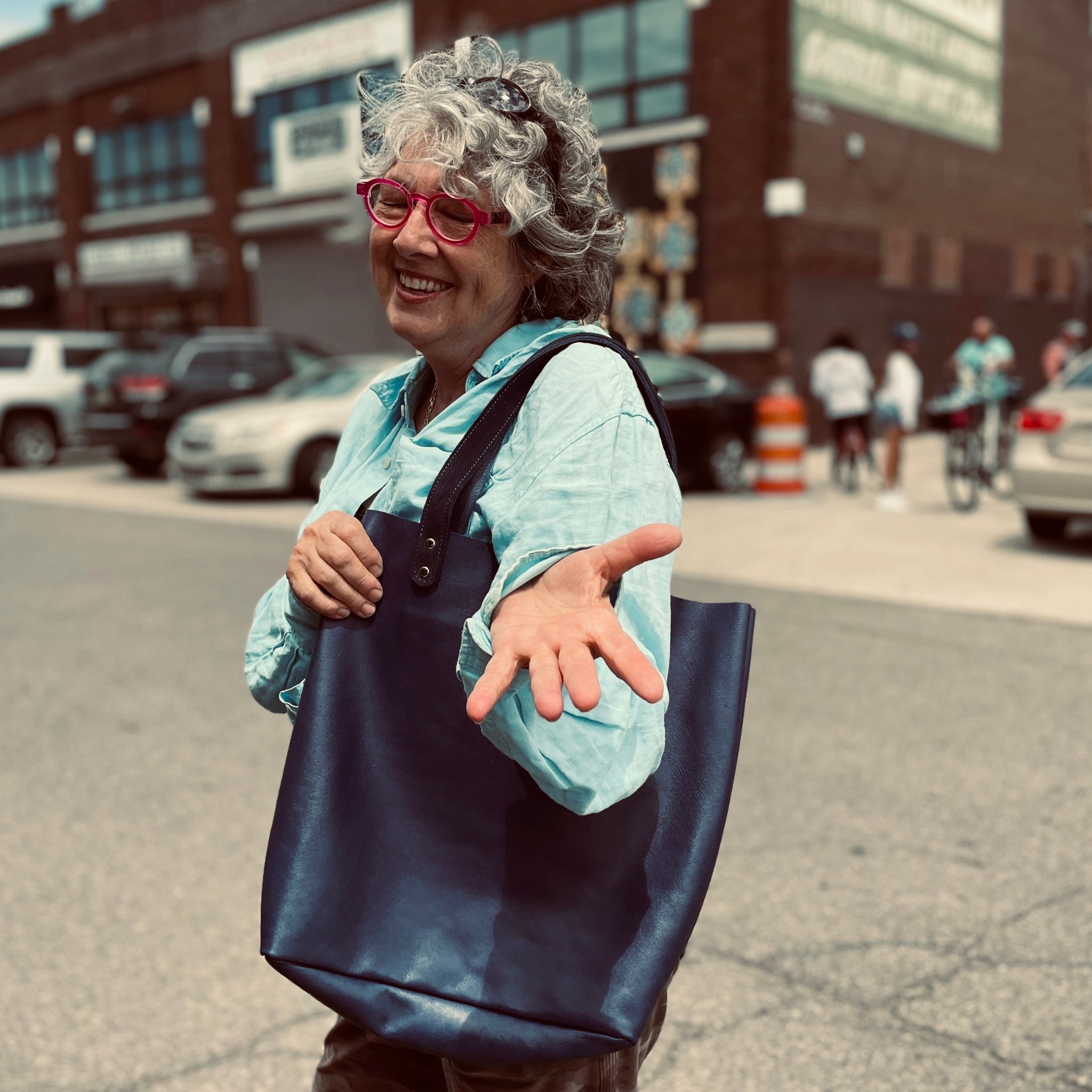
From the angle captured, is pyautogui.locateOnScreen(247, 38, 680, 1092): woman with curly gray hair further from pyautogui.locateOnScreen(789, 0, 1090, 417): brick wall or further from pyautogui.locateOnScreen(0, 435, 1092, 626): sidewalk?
pyautogui.locateOnScreen(789, 0, 1090, 417): brick wall

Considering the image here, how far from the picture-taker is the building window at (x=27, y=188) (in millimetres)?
32500

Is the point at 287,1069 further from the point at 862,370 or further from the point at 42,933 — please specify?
the point at 862,370

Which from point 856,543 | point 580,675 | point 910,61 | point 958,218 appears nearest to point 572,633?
point 580,675

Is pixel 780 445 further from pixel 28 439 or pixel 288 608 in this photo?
pixel 288 608

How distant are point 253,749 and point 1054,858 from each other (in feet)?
9.48

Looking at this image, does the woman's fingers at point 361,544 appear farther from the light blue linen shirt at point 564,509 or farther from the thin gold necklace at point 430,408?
the thin gold necklace at point 430,408

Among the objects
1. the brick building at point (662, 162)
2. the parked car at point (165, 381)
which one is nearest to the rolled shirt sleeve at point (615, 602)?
the parked car at point (165, 381)

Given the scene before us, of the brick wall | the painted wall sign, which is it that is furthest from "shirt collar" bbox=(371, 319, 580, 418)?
the painted wall sign

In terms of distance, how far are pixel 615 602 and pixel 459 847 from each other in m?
0.33

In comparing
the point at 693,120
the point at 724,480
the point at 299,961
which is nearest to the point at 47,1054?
the point at 299,961

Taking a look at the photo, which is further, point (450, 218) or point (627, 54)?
point (627, 54)

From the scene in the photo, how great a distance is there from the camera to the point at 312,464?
13164mm

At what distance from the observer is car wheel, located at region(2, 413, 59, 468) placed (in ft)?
56.7

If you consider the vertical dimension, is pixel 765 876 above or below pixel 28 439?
below
